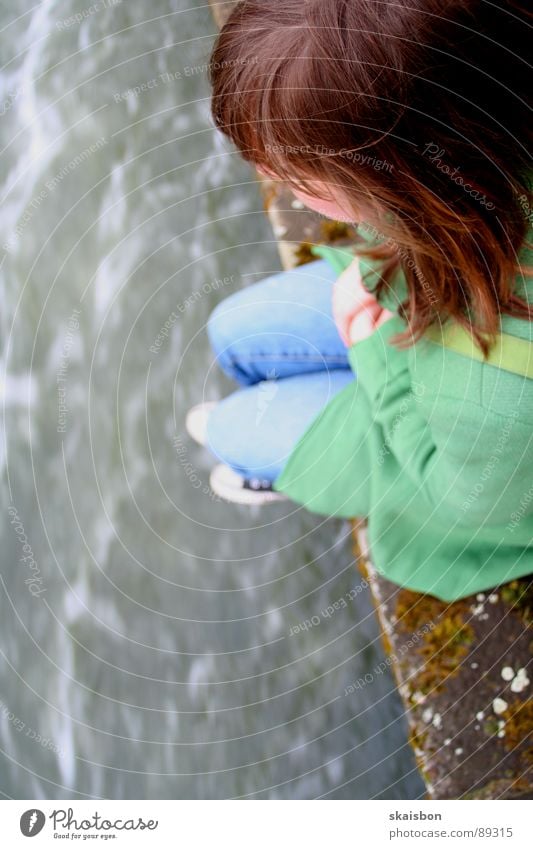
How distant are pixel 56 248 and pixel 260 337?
1.08ft

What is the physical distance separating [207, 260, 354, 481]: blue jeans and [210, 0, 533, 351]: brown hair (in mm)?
219

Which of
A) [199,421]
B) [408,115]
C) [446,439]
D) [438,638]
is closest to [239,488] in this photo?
[199,421]

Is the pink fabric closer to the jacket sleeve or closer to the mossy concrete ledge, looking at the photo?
the jacket sleeve

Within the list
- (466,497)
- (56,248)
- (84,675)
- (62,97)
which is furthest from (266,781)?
(62,97)

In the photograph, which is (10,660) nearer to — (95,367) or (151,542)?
(151,542)

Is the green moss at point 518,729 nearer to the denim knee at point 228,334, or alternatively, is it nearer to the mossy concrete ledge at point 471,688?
the mossy concrete ledge at point 471,688

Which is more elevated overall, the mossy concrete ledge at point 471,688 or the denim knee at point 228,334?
the denim knee at point 228,334

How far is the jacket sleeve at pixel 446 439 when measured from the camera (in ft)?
1.49

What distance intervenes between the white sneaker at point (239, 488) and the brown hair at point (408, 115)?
0.36m

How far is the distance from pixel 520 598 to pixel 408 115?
44 centimetres

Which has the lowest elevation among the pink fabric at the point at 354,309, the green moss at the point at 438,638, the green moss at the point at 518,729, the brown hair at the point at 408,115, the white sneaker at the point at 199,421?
the green moss at the point at 518,729

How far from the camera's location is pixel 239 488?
81cm

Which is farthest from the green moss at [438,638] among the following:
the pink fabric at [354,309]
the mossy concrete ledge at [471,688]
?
the pink fabric at [354,309]

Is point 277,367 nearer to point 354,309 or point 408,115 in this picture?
point 354,309
